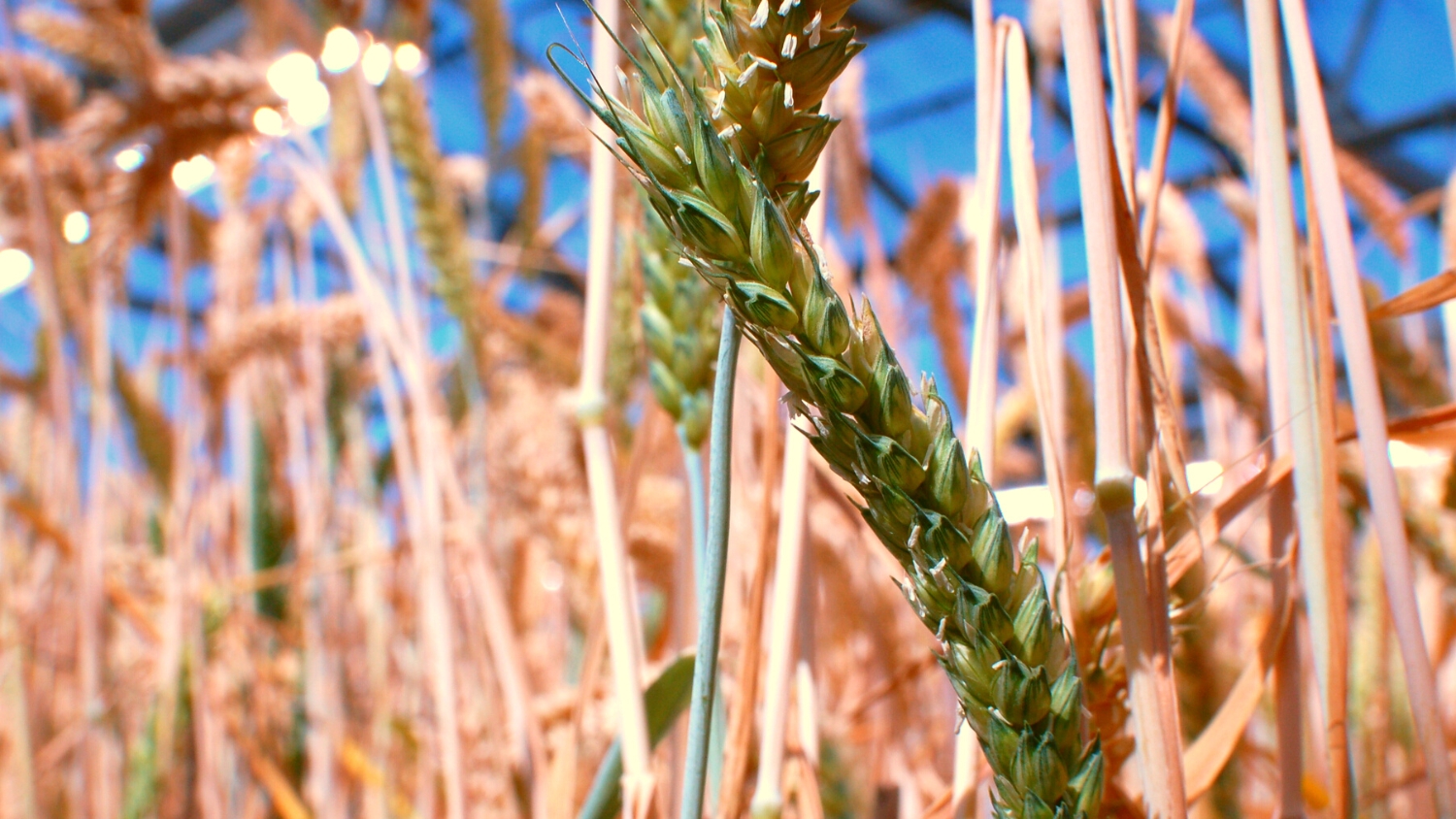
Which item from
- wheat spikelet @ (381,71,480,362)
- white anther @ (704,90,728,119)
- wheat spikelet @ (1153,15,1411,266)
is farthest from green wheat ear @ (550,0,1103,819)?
wheat spikelet @ (1153,15,1411,266)

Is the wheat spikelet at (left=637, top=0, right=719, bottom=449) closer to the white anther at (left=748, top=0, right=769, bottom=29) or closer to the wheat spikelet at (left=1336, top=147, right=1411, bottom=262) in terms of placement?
the white anther at (left=748, top=0, right=769, bottom=29)

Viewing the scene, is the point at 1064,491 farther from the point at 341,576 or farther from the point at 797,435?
the point at 341,576

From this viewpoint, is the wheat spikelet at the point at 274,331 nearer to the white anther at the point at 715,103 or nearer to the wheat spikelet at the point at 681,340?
the wheat spikelet at the point at 681,340

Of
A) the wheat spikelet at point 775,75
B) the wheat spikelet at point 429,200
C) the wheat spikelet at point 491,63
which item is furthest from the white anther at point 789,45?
the wheat spikelet at point 491,63

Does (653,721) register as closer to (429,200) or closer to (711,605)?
(711,605)

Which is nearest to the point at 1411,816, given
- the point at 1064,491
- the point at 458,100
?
the point at 1064,491

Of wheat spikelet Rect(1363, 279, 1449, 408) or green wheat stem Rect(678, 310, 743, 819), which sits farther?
wheat spikelet Rect(1363, 279, 1449, 408)

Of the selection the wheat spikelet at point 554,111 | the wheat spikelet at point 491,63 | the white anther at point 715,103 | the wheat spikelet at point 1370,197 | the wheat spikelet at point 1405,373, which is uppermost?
the wheat spikelet at point 491,63
